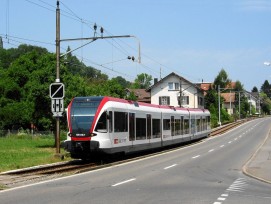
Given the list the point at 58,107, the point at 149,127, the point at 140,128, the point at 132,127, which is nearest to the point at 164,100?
the point at 149,127

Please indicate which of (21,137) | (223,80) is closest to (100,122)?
(21,137)

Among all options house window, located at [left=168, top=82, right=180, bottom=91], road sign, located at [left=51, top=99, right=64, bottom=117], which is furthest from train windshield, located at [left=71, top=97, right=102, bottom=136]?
house window, located at [left=168, top=82, right=180, bottom=91]

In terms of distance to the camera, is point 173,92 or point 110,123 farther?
point 173,92

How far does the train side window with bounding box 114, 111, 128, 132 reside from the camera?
24652mm

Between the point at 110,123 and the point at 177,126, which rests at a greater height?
the point at 110,123

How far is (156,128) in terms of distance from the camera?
108 feet

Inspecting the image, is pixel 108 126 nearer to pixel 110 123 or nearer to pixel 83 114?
pixel 110 123

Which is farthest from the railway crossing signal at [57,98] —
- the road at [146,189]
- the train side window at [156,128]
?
the train side window at [156,128]

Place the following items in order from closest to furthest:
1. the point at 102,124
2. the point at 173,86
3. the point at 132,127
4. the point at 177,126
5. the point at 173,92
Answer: the point at 102,124 < the point at 132,127 < the point at 177,126 < the point at 173,92 < the point at 173,86

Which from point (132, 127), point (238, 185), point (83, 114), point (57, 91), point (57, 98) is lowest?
point (238, 185)

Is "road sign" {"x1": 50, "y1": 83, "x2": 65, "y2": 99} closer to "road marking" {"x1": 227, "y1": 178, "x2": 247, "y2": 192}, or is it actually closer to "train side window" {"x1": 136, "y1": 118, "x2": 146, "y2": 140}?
"train side window" {"x1": 136, "y1": 118, "x2": 146, "y2": 140}

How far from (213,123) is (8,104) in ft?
121

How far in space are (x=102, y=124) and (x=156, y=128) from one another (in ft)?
32.0

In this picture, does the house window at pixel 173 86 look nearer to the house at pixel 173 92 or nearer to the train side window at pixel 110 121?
the house at pixel 173 92
